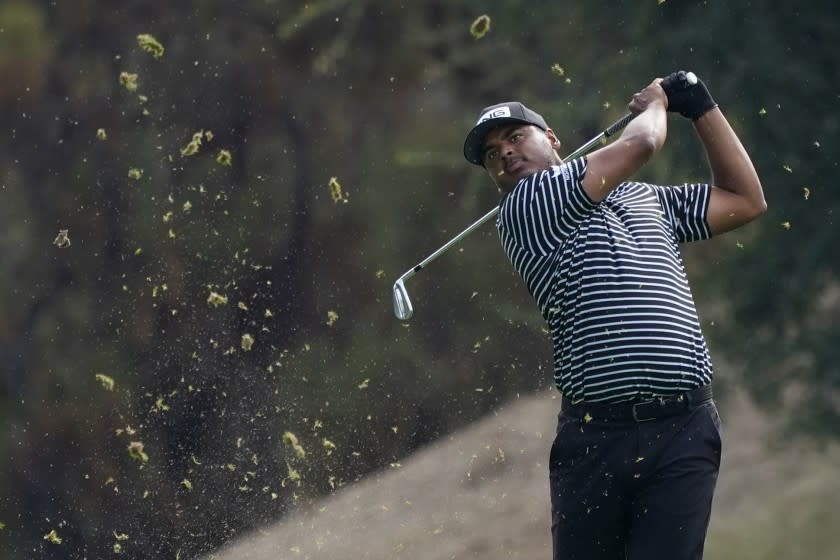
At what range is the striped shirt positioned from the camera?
7.52 ft

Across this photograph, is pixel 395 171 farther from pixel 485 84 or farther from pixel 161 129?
pixel 161 129

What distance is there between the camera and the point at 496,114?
2.57m

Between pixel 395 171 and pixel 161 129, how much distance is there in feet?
3.36

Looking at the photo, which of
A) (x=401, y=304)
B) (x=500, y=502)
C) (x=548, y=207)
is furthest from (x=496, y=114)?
(x=500, y=502)

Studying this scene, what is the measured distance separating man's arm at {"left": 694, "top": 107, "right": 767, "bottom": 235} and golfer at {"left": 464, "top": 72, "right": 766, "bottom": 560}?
15 cm

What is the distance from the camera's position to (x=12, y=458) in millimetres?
4871

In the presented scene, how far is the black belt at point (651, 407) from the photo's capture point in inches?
90.2

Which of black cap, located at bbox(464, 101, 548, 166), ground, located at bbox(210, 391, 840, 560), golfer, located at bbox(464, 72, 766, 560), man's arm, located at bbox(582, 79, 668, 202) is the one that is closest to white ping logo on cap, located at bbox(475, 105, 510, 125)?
black cap, located at bbox(464, 101, 548, 166)

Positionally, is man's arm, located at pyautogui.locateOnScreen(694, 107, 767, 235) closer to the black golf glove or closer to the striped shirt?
the black golf glove

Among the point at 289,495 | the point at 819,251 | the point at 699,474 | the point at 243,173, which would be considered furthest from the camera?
the point at 243,173

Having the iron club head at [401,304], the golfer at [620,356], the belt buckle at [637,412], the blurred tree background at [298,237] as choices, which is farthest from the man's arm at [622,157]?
the blurred tree background at [298,237]

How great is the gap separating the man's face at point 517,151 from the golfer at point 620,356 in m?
0.10

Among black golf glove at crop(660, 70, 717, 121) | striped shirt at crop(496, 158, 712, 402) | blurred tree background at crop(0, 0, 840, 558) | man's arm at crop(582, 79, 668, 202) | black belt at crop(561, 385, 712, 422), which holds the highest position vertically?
blurred tree background at crop(0, 0, 840, 558)

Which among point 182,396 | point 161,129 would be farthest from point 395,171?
point 182,396
